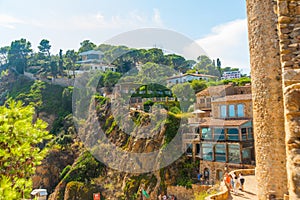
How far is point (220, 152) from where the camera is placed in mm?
20859

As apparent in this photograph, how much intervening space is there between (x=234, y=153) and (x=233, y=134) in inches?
55.3

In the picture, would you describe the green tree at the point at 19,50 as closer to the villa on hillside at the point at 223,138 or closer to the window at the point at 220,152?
the villa on hillside at the point at 223,138

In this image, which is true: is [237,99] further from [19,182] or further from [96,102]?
[96,102]

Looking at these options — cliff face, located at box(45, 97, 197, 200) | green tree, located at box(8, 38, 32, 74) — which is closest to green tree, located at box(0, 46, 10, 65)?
green tree, located at box(8, 38, 32, 74)

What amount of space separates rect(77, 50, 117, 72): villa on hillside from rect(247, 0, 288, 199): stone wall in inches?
2087

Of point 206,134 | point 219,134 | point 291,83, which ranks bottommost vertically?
point 206,134

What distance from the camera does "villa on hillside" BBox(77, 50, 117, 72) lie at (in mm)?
61188

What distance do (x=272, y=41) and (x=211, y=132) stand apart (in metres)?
15.6

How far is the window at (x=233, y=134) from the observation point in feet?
66.3

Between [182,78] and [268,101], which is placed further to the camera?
[182,78]

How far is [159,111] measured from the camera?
28484mm

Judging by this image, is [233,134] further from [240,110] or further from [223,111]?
Answer: [223,111]

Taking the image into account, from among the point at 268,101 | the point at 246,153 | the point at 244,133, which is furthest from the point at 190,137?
the point at 268,101

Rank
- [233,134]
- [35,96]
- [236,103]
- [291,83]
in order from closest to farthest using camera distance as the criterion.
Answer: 1. [291,83]
2. [233,134]
3. [236,103]
4. [35,96]
